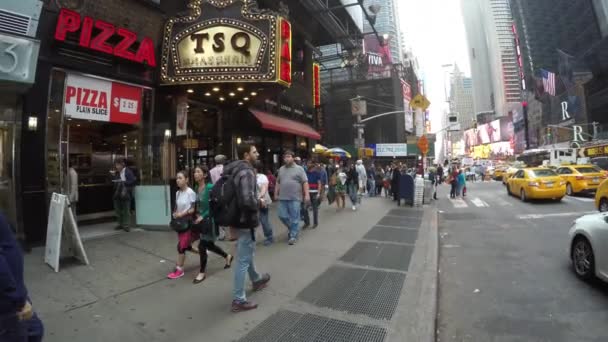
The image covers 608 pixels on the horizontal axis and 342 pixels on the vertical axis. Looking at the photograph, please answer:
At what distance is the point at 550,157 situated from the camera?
33.9m

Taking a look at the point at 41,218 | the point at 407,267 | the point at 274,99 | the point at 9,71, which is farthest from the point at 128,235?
the point at 274,99

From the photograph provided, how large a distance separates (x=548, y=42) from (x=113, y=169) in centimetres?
8575

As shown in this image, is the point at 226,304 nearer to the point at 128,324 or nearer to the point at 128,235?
the point at 128,324

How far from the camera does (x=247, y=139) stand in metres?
13.7

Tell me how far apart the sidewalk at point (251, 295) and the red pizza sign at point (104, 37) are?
4164 mm

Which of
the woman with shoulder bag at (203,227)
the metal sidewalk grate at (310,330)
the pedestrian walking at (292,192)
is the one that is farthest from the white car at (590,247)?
the woman with shoulder bag at (203,227)

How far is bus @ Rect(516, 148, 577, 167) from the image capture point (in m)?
30.7

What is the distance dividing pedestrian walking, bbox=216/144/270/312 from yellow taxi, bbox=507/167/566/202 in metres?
13.3

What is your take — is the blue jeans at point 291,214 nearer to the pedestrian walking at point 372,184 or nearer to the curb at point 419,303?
the curb at point 419,303

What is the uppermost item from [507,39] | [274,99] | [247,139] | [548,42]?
[507,39]

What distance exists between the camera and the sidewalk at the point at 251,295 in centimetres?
331

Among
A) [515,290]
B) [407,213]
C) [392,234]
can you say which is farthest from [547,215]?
[515,290]

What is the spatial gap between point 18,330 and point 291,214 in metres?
5.46

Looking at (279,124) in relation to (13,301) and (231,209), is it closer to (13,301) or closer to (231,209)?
(231,209)
